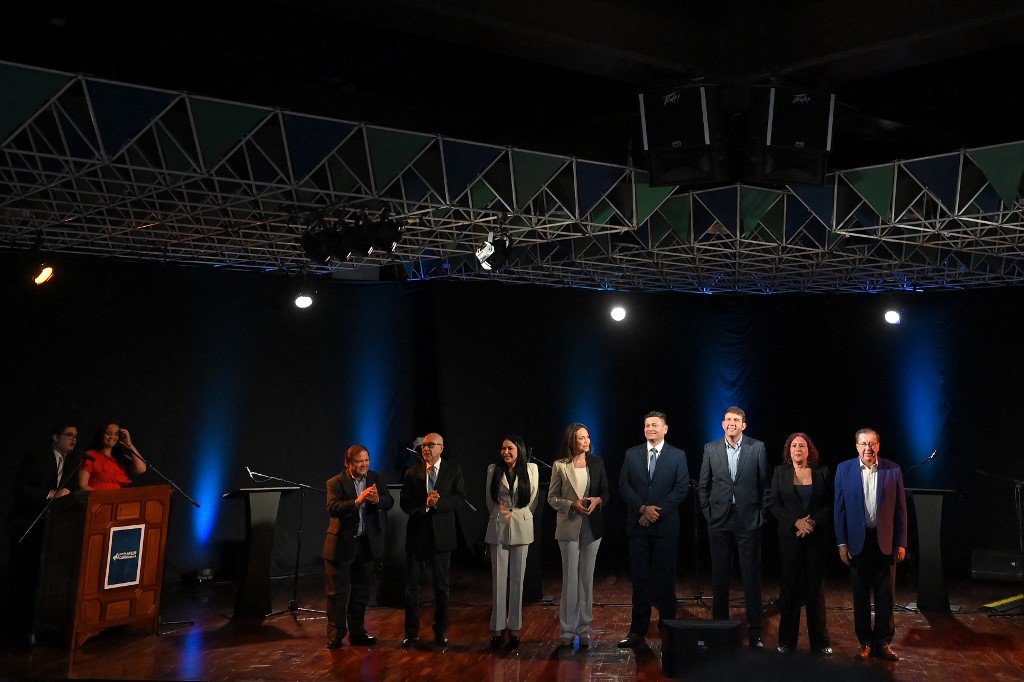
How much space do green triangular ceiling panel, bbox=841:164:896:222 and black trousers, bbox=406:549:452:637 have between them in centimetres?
506

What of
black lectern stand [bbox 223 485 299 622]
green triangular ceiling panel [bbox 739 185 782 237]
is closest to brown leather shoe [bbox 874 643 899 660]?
green triangular ceiling panel [bbox 739 185 782 237]

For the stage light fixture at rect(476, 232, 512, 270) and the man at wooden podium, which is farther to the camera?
the stage light fixture at rect(476, 232, 512, 270)

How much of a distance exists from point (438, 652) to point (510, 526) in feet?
3.63

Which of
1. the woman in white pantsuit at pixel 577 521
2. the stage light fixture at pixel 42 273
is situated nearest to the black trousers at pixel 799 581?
the woman in white pantsuit at pixel 577 521

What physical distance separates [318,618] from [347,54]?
5343 millimetres

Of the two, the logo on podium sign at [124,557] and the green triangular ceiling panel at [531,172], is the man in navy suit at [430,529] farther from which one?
the green triangular ceiling panel at [531,172]

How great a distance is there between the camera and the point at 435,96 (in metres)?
9.60

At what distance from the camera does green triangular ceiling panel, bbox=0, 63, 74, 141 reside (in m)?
6.12

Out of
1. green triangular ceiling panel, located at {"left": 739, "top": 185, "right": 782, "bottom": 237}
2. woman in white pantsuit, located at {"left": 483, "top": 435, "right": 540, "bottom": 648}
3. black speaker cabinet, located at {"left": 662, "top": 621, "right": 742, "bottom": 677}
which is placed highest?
green triangular ceiling panel, located at {"left": 739, "top": 185, "right": 782, "bottom": 237}

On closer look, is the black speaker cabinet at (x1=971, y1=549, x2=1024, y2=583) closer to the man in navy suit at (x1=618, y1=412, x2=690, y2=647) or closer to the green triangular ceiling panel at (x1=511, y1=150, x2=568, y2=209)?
the man in navy suit at (x1=618, y1=412, x2=690, y2=647)

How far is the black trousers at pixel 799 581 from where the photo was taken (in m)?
6.61

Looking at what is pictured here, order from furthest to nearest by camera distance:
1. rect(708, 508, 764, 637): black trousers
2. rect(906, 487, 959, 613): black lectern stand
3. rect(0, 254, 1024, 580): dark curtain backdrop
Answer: rect(0, 254, 1024, 580): dark curtain backdrop
rect(906, 487, 959, 613): black lectern stand
rect(708, 508, 764, 637): black trousers

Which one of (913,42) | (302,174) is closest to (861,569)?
(913,42)

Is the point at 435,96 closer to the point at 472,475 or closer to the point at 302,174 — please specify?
the point at 302,174
